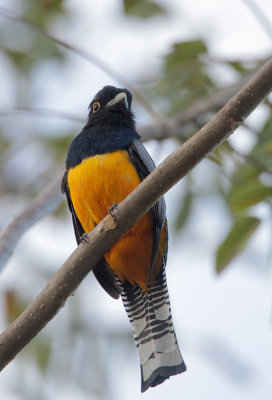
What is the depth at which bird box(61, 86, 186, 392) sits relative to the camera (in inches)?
149

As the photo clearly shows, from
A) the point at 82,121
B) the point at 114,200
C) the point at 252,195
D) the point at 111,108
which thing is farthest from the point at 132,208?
the point at 82,121

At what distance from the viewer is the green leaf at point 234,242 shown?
4.06 metres

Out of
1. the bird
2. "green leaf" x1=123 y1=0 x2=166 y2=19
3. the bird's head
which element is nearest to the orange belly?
the bird

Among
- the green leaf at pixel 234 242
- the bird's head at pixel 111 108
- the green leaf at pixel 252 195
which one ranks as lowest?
the green leaf at pixel 234 242

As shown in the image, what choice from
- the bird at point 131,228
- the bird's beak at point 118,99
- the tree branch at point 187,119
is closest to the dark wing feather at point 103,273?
the bird at point 131,228

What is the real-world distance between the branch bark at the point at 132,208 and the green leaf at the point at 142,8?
9.00 ft

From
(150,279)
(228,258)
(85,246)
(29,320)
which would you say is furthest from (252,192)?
(29,320)

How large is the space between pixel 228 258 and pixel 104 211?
83 centimetres

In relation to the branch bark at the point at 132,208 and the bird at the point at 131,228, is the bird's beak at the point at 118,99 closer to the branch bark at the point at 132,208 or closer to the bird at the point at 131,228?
the bird at the point at 131,228

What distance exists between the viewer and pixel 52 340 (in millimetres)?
6301

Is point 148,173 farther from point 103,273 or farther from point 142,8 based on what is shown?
point 142,8

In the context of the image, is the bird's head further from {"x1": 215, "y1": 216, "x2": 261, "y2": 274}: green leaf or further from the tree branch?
{"x1": 215, "y1": 216, "x2": 261, "y2": 274}: green leaf

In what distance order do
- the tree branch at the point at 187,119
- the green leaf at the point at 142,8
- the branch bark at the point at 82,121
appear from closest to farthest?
the branch bark at the point at 82,121 < the tree branch at the point at 187,119 < the green leaf at the point at 142,8

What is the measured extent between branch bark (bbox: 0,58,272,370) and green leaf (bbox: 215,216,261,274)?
1.38 m
